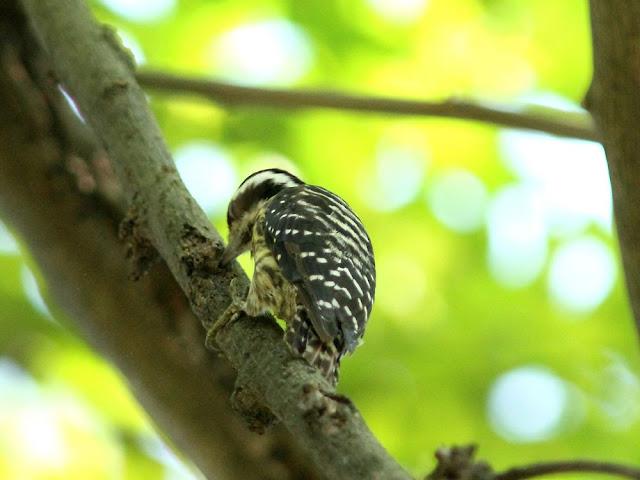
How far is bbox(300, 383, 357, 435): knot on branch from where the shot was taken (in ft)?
6.31

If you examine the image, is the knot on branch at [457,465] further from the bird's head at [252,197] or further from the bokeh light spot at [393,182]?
the bokeh light spot at [393,182]

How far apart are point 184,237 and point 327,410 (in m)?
0.93

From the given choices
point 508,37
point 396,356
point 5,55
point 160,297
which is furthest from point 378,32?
point 160,297

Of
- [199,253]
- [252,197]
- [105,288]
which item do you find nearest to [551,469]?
[199,253]

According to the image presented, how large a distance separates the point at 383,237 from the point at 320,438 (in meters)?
3.97

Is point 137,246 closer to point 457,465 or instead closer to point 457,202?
point 457,465

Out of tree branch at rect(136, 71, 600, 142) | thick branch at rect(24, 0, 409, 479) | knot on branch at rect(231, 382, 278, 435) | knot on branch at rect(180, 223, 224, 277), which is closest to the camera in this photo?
thick branch at rect(24, 0, 409, 479)

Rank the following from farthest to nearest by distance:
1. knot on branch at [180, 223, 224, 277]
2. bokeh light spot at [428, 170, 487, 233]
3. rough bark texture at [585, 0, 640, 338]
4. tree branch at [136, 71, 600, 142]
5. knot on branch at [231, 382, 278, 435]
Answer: bokeh light spot at [428, 170, 487, 233] < tree branch at [136, 71, 600, 142] < knot on branch at [180, 223, 224, 277] < knot on branch at [231, 382, 278, 435] < rough bark texture at [585, 0, 640, 338]

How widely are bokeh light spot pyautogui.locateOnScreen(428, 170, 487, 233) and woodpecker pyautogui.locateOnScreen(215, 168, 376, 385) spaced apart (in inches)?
69.2

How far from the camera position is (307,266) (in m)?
3.35

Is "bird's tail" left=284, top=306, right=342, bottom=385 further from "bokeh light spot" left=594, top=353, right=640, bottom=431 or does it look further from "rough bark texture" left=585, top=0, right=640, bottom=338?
"bokeh light spot" left=594, top=353, right=640, bottom=431

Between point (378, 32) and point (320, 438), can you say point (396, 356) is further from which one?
point (320, 438)

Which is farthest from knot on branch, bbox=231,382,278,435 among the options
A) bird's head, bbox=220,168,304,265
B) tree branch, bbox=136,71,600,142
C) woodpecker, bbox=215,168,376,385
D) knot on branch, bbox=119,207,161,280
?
bird's head, bbox=220,168,304,265

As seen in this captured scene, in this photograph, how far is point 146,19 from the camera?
19.1ft
